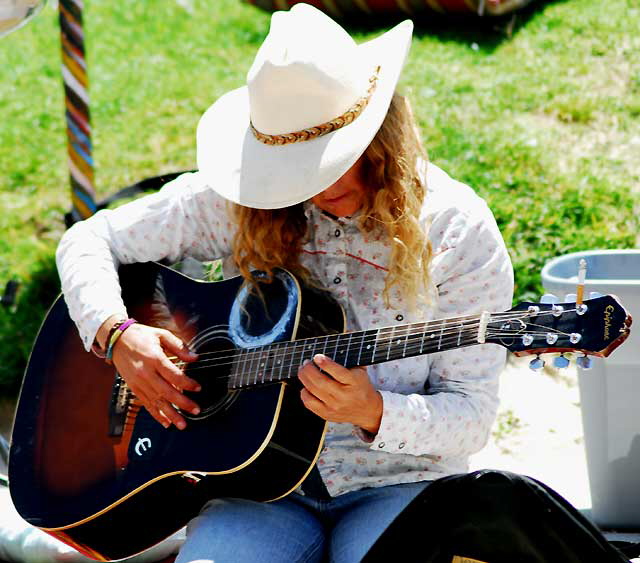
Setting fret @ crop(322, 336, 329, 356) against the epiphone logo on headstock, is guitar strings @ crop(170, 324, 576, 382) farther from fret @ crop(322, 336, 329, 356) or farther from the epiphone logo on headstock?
the epiphone logo on headstock

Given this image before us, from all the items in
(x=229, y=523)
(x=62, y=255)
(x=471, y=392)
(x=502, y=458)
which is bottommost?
(x=502, y=458)

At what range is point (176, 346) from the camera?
2377mm

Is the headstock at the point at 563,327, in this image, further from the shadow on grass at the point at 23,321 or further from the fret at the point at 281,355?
the shadow on grass at the point at 23,321

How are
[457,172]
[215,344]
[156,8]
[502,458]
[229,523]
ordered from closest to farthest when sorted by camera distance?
[229,523], [215,344], [502,458], [457,172], [156,8]

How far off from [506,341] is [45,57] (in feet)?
16.2

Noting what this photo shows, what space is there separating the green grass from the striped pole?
12.9 inches

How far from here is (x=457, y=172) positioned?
14.2ft

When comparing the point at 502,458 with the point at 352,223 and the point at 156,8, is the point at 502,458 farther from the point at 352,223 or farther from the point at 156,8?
the point at 156,8

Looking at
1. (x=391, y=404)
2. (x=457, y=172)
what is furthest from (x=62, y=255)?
(x=457, y=172)

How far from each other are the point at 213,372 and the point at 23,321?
193 cm

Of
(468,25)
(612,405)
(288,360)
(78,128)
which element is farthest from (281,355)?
(468,25)

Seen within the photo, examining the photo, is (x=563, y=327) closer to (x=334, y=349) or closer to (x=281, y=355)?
(x=334, y=349)

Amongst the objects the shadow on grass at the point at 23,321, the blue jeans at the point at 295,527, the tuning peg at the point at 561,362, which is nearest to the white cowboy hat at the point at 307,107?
the tuning peg at the point at 561,362

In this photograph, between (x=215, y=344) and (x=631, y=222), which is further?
(x=631, y=222)
